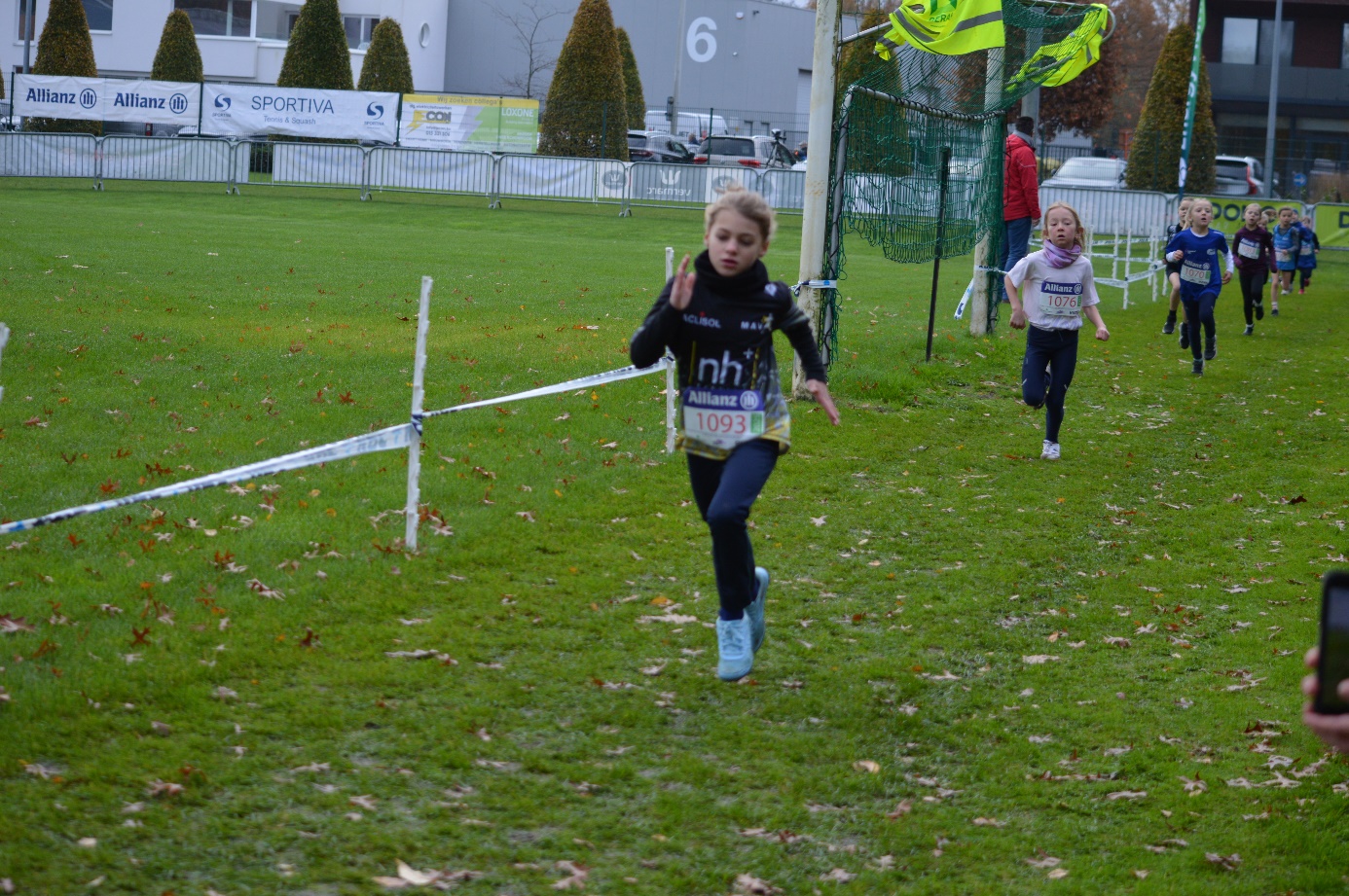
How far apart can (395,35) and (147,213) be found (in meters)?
24.2

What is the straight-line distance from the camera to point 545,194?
3628 cm

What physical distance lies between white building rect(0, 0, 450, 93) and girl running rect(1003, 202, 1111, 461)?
51.8 metres

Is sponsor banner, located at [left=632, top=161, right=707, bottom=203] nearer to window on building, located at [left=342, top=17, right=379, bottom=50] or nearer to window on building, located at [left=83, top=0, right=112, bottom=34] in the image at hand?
window on building, located at [left=342, top=17, right=379, bottom=50]

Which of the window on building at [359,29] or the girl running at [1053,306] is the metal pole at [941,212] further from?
the window on building at [359,29]

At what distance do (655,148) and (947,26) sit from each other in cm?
3330

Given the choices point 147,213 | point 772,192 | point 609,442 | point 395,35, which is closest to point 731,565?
point 609,442

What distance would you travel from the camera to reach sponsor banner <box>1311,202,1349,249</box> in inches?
1363

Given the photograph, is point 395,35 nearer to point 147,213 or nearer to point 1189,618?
point 147,213

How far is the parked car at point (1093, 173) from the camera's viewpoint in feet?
131

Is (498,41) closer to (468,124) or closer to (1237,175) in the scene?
(468,124)

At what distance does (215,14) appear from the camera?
190 feet

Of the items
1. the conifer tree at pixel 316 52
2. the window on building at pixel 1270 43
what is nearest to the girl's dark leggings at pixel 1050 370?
the conifer tree at pixel 316 52

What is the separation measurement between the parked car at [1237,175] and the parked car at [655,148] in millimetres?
15874

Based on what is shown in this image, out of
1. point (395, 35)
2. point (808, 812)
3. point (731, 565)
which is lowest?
point (808, 812)
